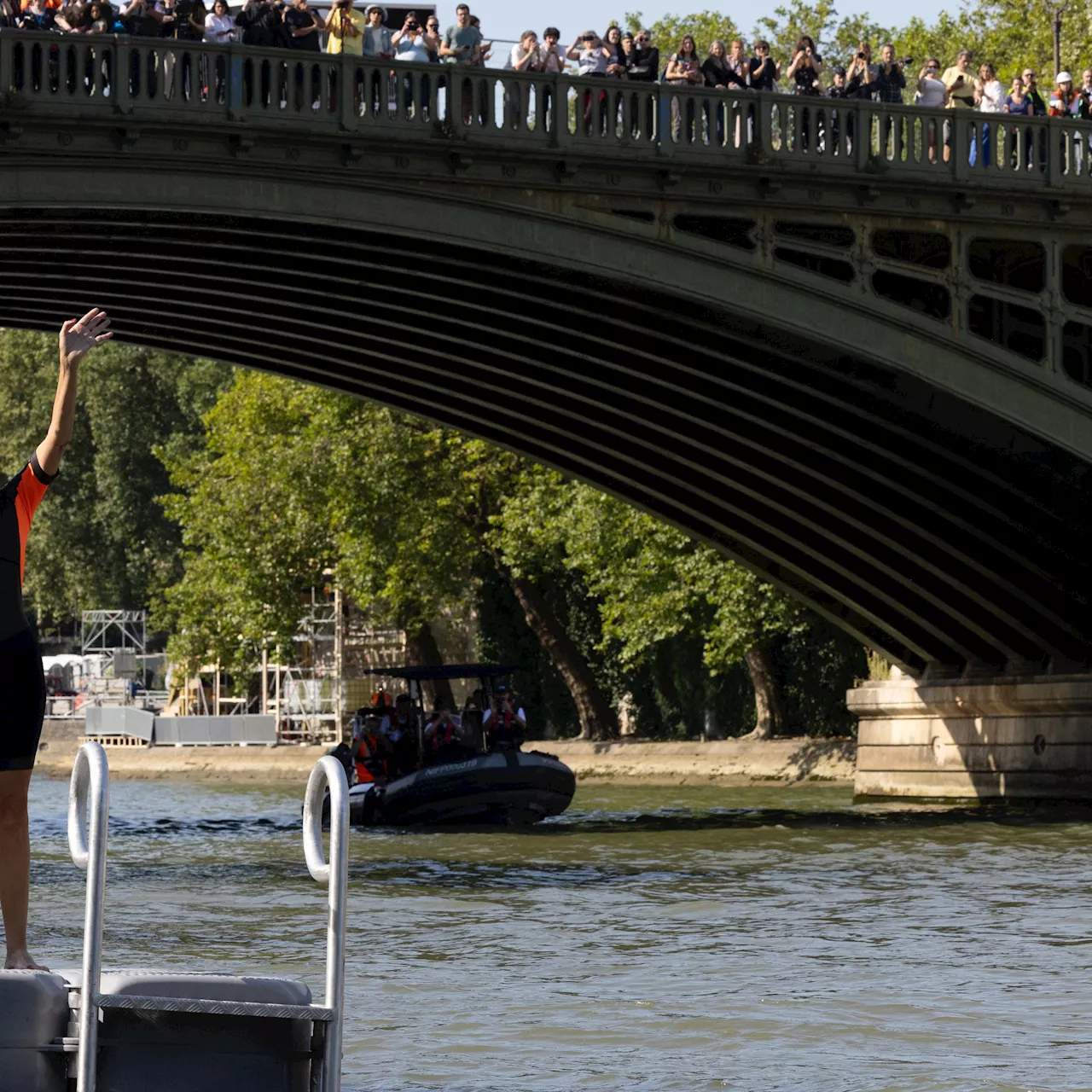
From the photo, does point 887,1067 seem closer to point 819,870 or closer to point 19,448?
point 819,870

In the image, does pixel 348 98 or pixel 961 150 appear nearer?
pixel 348 98

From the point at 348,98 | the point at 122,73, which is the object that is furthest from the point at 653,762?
the point at 122,73

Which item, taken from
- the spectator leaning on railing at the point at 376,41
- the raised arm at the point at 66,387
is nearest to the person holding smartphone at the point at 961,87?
the spectator leaning on railing at the point at 376,41

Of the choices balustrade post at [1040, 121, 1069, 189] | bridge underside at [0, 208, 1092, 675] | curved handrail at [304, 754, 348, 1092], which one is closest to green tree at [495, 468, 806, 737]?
bridge underside at [0, 208, 1092, 675]

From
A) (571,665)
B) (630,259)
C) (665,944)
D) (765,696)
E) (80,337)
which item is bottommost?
(765,696)

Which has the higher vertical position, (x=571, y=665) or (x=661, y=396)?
(x=661, y=396)

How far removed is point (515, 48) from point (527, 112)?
72 cm

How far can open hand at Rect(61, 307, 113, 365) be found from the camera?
24.4 ft

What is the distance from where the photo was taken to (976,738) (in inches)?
1384

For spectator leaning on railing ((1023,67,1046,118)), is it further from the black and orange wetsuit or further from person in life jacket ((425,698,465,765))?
the black and orange wetsuit

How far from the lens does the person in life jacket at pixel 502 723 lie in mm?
33281

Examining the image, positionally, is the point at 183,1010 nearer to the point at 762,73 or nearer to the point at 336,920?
the point at 336,920

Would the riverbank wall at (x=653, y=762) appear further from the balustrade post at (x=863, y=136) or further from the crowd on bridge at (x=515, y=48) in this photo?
the balustrade post at (x=863, y=136)

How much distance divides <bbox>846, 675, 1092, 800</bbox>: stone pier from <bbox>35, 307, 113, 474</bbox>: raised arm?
2623 cm
